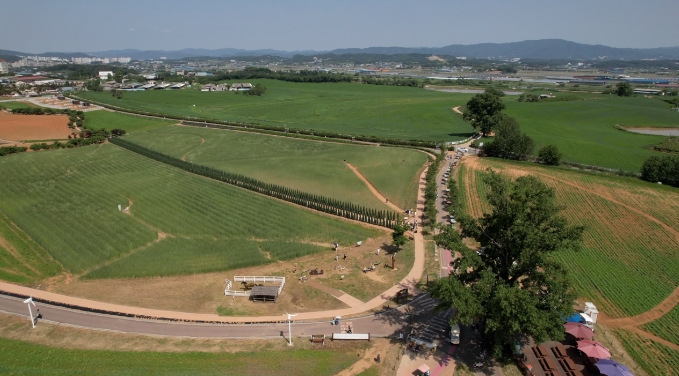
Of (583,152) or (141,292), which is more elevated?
(583,152)

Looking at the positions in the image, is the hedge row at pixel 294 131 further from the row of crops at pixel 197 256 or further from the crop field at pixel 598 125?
the row of crops at pixel 197 256

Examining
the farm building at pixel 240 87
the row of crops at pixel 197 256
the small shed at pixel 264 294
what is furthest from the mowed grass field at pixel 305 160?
the farm building at pixel 240 87

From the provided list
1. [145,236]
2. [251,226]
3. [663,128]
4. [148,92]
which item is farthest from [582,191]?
[148,92]

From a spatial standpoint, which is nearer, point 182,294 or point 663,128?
point 182,294

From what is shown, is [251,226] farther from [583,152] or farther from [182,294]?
[583,152]

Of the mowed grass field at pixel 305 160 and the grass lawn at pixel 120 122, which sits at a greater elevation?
the grass lawn at pixel 120 122

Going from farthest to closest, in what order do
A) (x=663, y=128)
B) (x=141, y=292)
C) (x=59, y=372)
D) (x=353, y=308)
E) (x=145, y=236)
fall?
(x=663, y=128), (x=145, y=236), (x=141, y=292), (x=353, y=308), (x=59, y=372)

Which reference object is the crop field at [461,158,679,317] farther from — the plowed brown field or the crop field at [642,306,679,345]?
the plowed brown field
